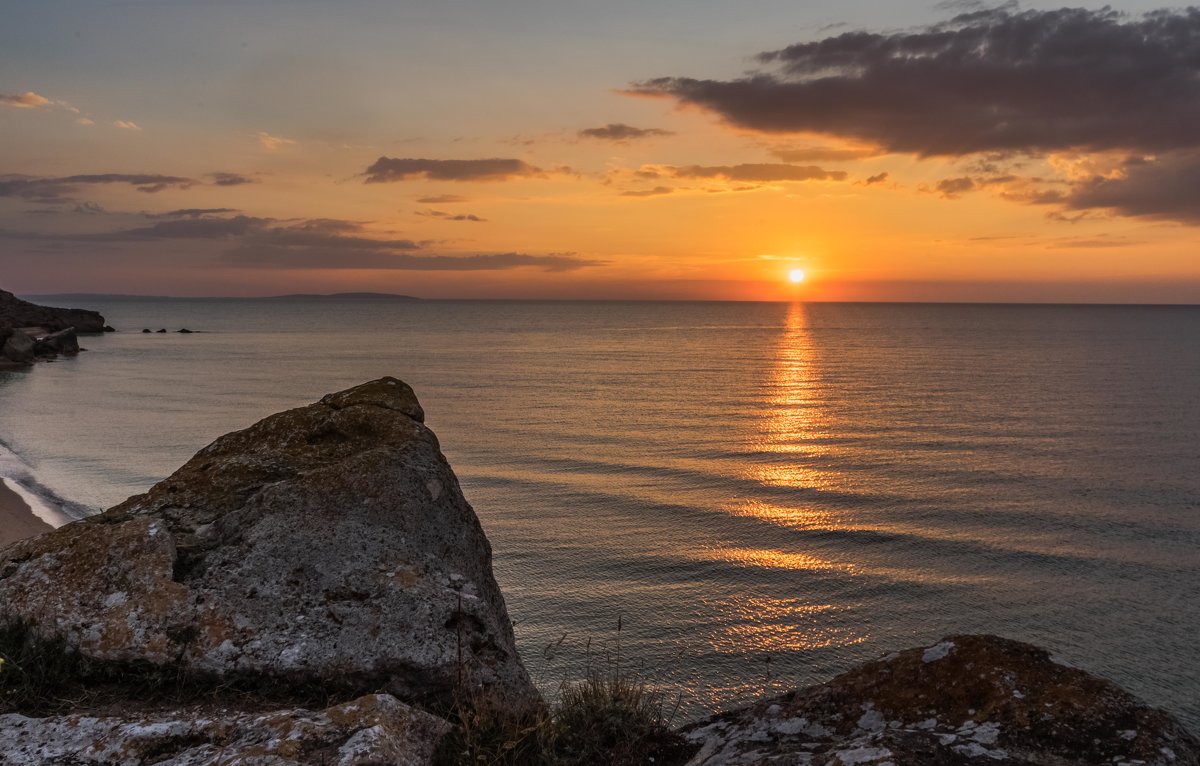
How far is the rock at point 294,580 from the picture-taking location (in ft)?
18.4

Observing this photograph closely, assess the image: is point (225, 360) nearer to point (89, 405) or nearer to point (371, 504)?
point (89, 405)

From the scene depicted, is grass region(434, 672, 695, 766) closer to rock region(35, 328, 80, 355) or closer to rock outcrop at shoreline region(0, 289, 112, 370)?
rock outcrop at shoreline region(0, 289, 112, 370)

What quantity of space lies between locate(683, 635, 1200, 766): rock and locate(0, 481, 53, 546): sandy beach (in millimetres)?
18403

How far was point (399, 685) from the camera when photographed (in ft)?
18.4

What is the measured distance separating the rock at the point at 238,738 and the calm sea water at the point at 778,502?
221 inches

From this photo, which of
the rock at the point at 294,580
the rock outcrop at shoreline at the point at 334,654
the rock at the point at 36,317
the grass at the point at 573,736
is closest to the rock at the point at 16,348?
the rock at the point at 36,317

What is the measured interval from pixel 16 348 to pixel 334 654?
83159mm

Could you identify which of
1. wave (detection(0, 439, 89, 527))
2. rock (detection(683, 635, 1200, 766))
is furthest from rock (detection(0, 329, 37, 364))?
rock (detection(683, 635, 1200, 766))

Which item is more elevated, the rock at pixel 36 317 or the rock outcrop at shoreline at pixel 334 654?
the rock outcrop at shoreline at pixel 334 654

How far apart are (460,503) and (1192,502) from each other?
29.0 meters

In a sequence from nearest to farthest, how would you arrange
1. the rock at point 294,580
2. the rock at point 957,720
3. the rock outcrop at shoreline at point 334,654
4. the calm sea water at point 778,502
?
the rock at point 957,720 < the rock outcrop at shoreline at point 334,654 < the rock at point 294,580 < the calm sea water at point 778,502

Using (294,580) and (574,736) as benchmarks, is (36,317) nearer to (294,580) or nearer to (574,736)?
(294,580)

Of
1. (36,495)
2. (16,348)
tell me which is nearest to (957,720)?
(36,495)

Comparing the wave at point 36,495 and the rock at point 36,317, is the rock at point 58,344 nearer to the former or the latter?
the rock at point 36,317
